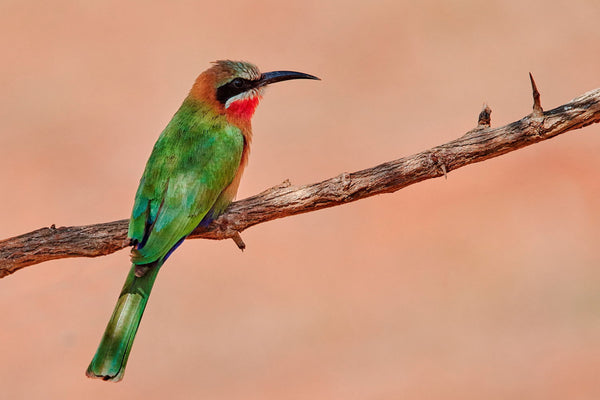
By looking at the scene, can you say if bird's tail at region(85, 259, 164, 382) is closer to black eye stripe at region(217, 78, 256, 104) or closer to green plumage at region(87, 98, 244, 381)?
green plumage at region(87, 98, 244, 381)

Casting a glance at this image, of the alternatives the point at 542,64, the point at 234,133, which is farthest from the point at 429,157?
the point at 542,64

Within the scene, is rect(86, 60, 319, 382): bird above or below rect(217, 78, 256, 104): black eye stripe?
below

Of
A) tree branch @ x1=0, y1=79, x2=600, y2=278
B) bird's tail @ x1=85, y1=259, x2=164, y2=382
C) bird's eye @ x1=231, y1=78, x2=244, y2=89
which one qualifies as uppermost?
bird's eye @ x1=231, y1=78, x2=244, y2=89

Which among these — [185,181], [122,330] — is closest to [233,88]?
[185,181]

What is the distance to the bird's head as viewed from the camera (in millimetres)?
3535

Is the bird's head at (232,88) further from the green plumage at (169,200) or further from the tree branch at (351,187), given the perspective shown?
the tree branch at (351,187)

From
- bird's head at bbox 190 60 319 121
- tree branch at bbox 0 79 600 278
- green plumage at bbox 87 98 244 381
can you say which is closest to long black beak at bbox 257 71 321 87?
bird's head at bbox 190 60 319 121

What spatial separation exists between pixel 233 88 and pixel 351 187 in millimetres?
826

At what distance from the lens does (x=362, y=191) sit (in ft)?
9.82

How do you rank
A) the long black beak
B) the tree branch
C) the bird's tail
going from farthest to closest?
the long black beak
the bird's tail
the tree branch

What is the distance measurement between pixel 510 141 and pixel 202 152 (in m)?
1.10

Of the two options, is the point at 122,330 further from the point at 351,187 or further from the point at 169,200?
the point at 351,187

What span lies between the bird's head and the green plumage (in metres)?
0.09

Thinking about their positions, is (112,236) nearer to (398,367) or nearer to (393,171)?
(393,171)
